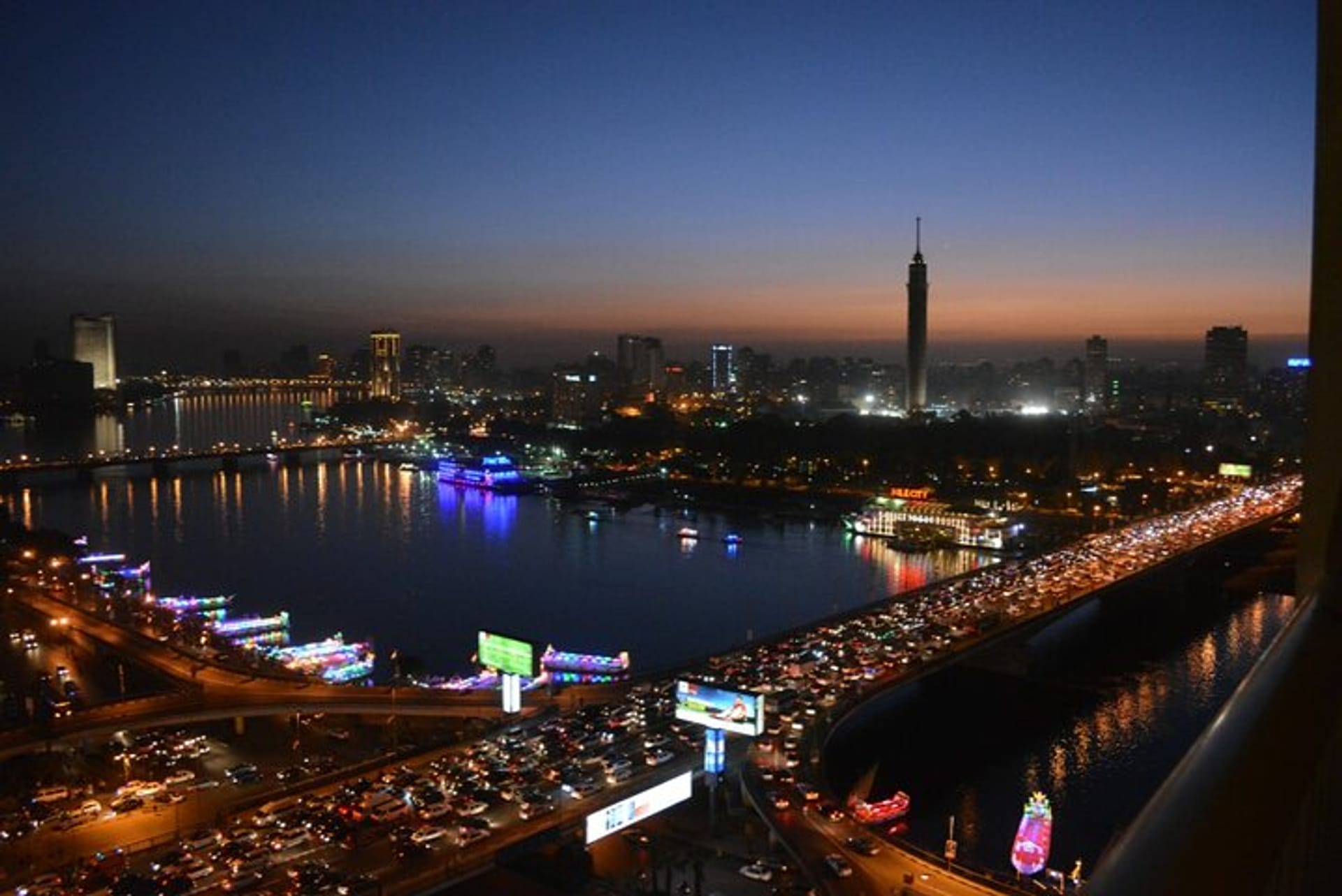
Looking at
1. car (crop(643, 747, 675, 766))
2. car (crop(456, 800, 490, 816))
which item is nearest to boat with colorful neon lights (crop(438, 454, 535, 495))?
car (crop(643, 747, 675, 766))

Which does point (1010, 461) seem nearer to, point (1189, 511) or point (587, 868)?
point (1189, 511)

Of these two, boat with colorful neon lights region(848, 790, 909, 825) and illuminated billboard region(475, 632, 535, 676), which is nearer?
boat with colorful neon lights region(848, 790, 909, 825)

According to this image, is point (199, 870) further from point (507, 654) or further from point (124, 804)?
point (507, 654)

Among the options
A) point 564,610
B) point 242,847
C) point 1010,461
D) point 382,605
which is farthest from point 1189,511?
point 242,847

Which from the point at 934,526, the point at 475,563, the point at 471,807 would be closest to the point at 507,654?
the point at 471,807

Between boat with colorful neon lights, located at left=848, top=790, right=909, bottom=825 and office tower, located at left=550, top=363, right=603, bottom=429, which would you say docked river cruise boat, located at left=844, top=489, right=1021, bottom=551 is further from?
office tower, located at left=550, top=363, right=603, bottom=429

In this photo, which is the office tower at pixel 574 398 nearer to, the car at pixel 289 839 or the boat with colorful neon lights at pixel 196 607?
the boat with colorful neon lights at pixel 196 607

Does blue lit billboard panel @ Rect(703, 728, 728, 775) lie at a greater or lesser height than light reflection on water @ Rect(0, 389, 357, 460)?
greater
